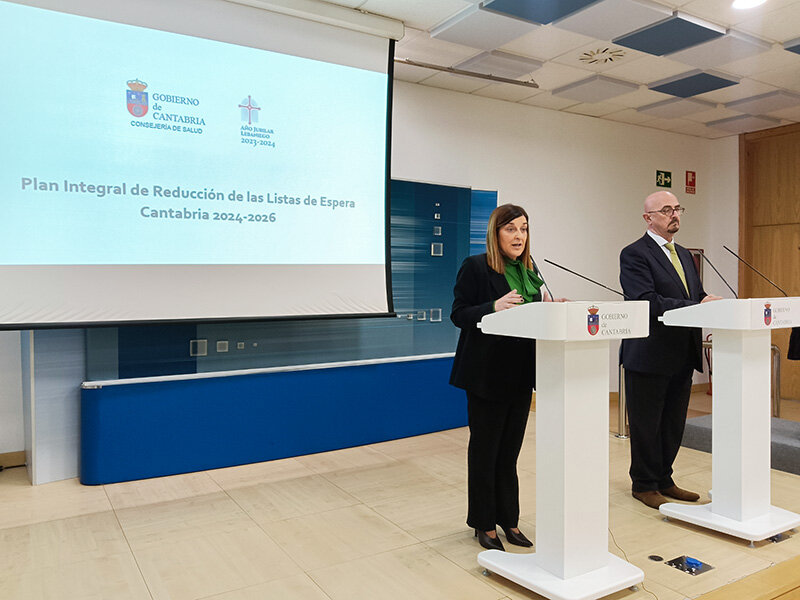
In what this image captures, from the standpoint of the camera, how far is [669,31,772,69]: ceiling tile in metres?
4.03

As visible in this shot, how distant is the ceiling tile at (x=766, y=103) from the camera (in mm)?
5227

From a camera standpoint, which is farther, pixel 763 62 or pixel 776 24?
pixel 763 62

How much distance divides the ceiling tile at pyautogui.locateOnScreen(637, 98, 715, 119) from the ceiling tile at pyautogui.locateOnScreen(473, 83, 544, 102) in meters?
1.15

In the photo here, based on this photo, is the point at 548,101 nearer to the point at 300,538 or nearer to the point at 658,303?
the point at 658,303

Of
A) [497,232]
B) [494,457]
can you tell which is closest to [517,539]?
[494,457]

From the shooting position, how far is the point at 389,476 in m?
3.65

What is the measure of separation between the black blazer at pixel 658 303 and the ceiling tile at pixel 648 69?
1.88 meters

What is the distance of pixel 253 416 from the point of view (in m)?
3.91

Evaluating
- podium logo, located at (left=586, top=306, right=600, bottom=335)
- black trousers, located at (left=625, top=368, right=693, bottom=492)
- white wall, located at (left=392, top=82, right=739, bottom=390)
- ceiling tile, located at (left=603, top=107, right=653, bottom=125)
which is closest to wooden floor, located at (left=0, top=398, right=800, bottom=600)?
black trousers, located at (left=625, top=368, right=693, bottom=492)

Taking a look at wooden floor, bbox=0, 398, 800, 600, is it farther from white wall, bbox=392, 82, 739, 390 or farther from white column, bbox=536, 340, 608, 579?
→ white wall, bbox=392, 82, 739, 390

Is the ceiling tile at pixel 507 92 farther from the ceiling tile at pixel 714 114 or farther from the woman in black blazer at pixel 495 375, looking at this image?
the woman in black blazer at pixel 495 375

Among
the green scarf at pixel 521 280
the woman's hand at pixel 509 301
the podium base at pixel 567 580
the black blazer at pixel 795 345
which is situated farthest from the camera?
the black blazer at pixel 795 345

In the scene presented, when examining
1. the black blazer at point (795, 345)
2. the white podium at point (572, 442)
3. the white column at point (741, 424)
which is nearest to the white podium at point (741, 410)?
the white column at point (741, 424)

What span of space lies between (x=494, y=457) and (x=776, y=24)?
3233 mm
